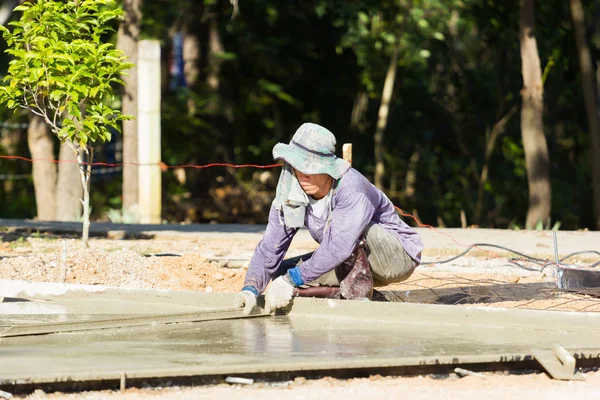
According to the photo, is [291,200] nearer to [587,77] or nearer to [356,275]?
[356,275]

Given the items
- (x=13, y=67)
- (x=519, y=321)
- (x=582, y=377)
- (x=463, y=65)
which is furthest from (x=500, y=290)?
(x=463, y=65)

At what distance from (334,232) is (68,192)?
8168 millimetres

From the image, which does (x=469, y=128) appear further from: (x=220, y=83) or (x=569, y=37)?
(x=220, y=83)

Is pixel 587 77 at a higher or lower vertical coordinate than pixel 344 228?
higher

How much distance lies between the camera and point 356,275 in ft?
21.7

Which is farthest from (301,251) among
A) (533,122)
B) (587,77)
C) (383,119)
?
(383,119)

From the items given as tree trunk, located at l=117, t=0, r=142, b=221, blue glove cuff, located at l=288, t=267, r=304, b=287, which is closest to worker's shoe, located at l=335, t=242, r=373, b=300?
blue glove cuff, located at l=288, t=267, r=304, b=287

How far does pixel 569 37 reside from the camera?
18.0 meters

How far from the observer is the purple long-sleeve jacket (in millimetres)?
6199

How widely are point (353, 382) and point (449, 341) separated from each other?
2.89 ft

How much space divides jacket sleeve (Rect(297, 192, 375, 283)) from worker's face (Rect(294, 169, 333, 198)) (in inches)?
4.3

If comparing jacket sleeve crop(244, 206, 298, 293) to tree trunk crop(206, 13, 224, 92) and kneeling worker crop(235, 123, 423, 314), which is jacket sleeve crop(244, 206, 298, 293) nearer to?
kneeling worker crop(235, 123, 423, 314)

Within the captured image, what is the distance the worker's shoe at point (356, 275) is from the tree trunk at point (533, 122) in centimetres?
801

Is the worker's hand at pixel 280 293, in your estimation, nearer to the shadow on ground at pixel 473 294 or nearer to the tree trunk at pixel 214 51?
the shadow on ground at pixel 473 294
